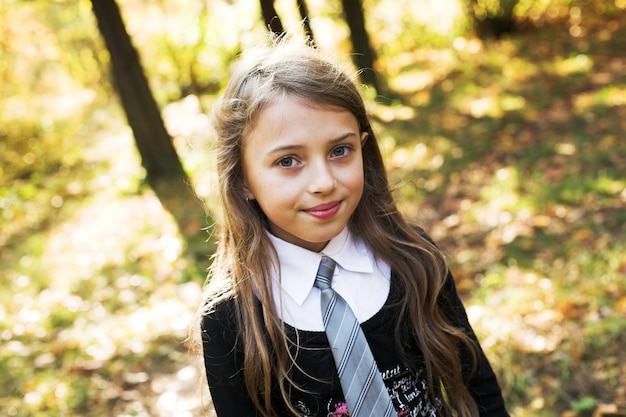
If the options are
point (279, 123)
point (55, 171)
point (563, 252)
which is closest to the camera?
point (279, 123)

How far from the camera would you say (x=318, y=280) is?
Result: 1.67 metres

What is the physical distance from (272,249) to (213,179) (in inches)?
12.5

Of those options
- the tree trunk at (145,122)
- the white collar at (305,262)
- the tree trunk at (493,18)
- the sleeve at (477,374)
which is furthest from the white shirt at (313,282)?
the tree trunk at (493,18)

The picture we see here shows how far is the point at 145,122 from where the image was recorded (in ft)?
21.7

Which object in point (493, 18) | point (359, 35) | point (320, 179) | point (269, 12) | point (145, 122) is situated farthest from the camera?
point (493, 18)

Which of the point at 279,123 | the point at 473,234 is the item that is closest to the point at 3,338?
the point at 473,234

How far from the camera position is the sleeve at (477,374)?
6.08 feet

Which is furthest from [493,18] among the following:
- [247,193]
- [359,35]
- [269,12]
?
[247,193]

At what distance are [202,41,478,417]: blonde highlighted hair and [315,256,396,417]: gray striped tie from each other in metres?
0.13

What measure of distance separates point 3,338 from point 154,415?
183cm

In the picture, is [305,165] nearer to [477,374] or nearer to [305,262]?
[305,262]

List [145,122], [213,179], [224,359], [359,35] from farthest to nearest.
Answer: [359,35], [145,122], [213,179], [224,359]

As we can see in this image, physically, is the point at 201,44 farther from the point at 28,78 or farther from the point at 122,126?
the point at 28,78

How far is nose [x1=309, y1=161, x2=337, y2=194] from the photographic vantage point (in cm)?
151
